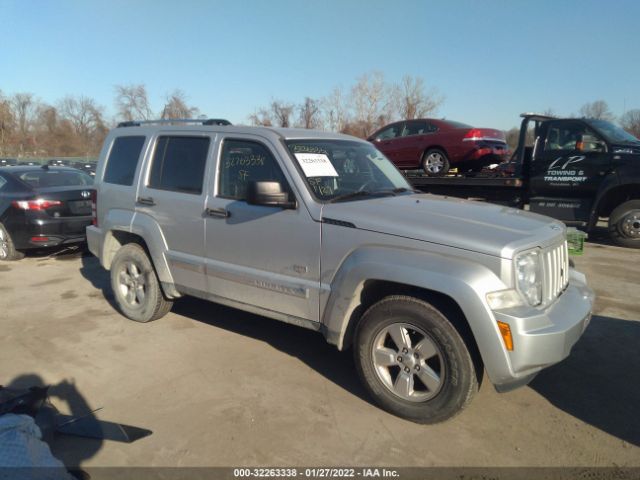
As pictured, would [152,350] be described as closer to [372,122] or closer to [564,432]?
[564,432]

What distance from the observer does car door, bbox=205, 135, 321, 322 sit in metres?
3.62

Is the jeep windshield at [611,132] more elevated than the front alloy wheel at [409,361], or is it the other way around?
the jeep windshield at [611,132]

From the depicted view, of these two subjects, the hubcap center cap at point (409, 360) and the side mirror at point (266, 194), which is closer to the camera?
the hubcap center cap at point (409, 360)

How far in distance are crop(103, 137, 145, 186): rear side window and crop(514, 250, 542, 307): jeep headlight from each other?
12.6 feet

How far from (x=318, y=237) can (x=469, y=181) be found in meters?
7.04

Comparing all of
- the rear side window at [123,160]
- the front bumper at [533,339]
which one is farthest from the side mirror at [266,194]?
the rear side window at [123,160]

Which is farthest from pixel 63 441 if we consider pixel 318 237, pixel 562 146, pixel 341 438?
pixel 562 146

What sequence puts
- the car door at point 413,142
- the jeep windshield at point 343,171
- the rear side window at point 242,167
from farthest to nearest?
1. the car door at point 413,142
2. the rear side window at point 242,167
3. the jeep windshield at point 343,171

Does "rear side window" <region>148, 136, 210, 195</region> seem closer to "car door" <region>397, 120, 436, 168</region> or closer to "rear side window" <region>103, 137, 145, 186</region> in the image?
"rear side window" <region>103, 137, 145, 186</region>

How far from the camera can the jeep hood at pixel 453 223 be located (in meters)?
2.98

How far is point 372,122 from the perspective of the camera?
1730 inches

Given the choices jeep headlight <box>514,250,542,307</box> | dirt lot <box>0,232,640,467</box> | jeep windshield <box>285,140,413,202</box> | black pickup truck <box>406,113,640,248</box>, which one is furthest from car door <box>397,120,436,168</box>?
jeep headlight <box>514,250,542,307</box>

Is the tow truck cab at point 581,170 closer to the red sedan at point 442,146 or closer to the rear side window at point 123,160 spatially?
the red sedan at point 442,146

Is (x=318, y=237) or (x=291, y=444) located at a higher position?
(x=318, y=237)
